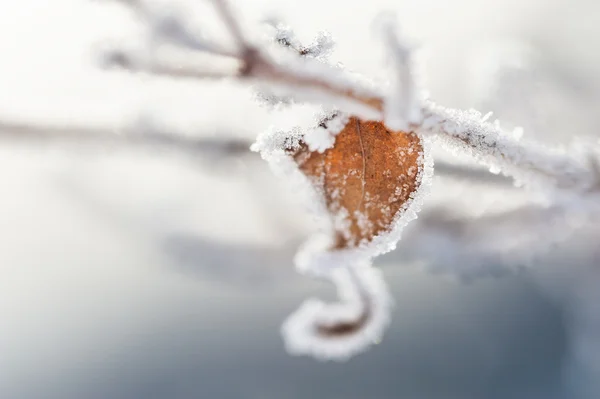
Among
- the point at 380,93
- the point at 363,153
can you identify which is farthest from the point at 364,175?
the point at 380,93

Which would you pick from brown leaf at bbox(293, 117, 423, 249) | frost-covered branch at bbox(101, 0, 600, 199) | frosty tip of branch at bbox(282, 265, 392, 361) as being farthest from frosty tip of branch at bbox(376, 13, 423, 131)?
frosty tip of branch at bbox(282, 265, 392, 361)

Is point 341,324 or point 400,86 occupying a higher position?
point 400,86

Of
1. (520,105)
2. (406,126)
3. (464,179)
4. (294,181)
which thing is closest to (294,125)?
(294,181)

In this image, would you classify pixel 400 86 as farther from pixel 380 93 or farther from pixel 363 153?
pixel 363 153

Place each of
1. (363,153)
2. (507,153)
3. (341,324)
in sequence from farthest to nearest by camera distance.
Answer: (341,324) → (363,153) → (507,153)

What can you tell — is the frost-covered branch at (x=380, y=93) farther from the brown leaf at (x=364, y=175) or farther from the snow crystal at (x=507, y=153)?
the brown leaf at (x=364, y=175)

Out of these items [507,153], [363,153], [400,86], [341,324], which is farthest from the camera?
[341,324]

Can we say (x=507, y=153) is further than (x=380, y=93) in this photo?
Yes

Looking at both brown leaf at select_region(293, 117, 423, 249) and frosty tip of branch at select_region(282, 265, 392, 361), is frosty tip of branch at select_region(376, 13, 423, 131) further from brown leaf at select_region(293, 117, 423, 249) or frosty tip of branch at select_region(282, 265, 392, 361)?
frosty tip of branch at select_region(282, 265, 392, 361)
